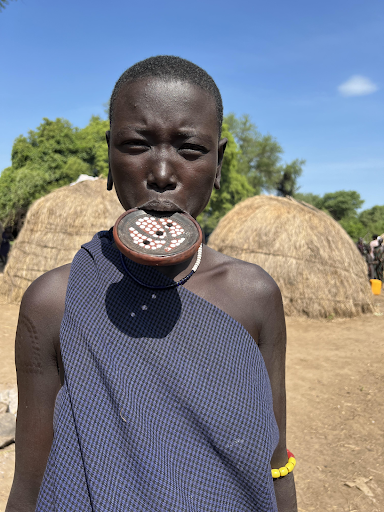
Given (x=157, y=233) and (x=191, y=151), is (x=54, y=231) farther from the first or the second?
(x=157, y=233)

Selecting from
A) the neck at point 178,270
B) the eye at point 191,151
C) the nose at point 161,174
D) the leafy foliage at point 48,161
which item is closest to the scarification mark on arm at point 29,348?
the neck at point 178,270

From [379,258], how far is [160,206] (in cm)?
1424

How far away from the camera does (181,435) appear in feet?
2.85

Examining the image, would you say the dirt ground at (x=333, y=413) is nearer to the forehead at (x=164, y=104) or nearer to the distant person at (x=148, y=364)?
the distant person at (x=148, y=364)

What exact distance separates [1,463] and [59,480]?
346 centimetres

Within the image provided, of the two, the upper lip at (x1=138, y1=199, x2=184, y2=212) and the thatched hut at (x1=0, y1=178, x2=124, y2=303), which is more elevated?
the upper lip at (x1=138, y1=199, x2=184, y2=212)

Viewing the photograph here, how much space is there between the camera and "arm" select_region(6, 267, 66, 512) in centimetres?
98

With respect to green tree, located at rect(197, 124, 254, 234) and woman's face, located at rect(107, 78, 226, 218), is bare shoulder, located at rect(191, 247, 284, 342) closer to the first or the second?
woman's face, located at rect(107, 78, 226, 218)

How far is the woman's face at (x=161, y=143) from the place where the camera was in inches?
38.3

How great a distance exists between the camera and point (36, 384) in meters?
0.98

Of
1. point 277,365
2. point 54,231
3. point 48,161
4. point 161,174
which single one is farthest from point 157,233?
point 48,161

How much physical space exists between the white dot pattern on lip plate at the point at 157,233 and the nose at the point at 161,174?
109 mm

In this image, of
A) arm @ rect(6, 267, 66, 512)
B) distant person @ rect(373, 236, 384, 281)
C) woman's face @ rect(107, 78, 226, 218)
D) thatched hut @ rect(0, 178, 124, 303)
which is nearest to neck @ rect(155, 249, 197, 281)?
woman's face @ rect(107, 78, 226, 218)

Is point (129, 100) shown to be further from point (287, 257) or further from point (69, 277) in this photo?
point (287, 257)
